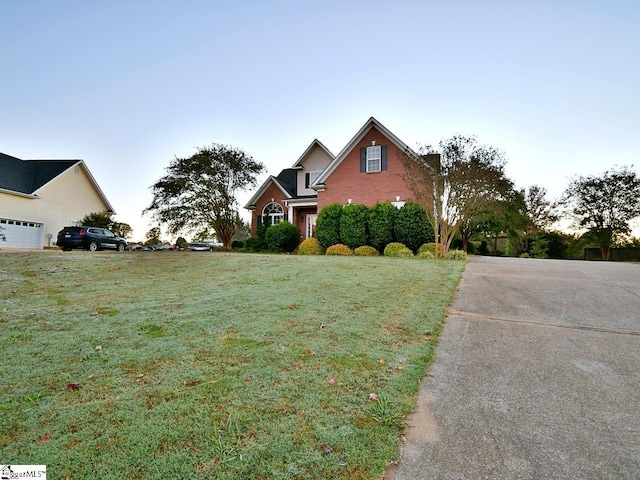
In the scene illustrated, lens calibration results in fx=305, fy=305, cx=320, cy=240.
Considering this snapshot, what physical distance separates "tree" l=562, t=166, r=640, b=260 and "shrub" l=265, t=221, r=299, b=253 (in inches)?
1064

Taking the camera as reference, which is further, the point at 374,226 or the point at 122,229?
the point at 122,229

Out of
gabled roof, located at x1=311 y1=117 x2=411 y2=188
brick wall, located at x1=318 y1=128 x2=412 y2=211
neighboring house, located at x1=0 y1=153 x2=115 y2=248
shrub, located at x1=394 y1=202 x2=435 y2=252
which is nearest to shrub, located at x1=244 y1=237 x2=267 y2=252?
brick wall, located at x1=318 y1=128 x2=412 y2=211

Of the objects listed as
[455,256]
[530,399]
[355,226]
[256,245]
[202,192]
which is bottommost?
[530,399]

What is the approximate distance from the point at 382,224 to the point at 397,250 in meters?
1.81

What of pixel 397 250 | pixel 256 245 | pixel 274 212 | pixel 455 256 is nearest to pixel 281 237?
pixel 256 245

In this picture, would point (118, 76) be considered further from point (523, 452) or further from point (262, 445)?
point (523, 452)

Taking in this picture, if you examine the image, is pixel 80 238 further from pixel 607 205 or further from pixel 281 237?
pixel 607 205

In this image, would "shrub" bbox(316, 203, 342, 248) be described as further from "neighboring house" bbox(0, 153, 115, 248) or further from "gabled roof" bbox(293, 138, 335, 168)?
"neighboring house" bbox(0, 153, 115, 248)

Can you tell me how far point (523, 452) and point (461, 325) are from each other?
7.96ft

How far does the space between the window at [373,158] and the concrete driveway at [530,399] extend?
14356mm

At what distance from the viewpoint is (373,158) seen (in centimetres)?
1819

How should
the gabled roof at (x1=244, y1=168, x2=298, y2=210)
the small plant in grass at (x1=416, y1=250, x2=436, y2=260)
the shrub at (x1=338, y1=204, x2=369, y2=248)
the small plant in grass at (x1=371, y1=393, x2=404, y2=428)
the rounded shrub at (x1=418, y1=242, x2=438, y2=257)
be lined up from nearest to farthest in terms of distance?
the small plant in grass at (x1=371, y1=393, x2=404, y2=428) → the small plant in grass at (x1=416, y1=250, x2=436, y2=260) → the rounded shrub at (x1=418, y1=242, x2=438, y2=257) → the shrub at (x1=338, y1=204, x2=369, y2=248) → the gabled roof at (x1=244, y1=168, x2=298, y2=210)

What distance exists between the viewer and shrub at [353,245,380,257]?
15616 millimetres

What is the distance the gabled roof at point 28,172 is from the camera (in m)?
21.9
